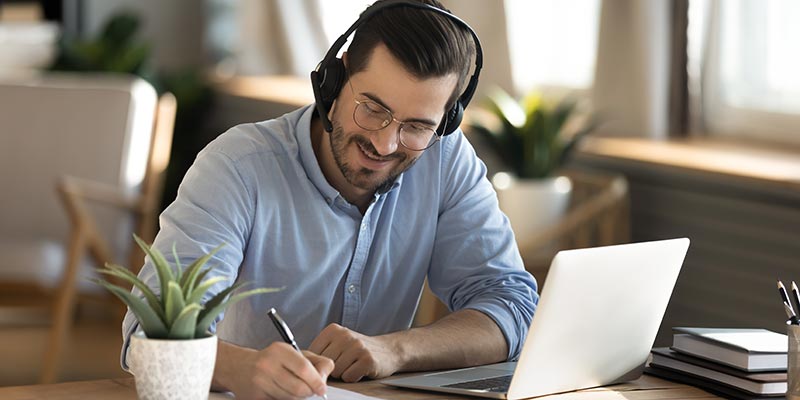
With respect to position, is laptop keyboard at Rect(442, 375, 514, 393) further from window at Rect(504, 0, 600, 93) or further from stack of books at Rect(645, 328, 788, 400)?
window at Rect(504, 0, 600, 93)

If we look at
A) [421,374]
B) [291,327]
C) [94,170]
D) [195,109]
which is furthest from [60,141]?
[421,374]

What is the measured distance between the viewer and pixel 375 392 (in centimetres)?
154

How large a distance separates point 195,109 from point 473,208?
3.94 metres

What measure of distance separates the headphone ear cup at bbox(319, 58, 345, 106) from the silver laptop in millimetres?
448

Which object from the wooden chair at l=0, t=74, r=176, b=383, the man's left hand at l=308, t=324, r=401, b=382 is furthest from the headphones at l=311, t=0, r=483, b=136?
the wooden chair at l=0, t=74, r=176, b=383

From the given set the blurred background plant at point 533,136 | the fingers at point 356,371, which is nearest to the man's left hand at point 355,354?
the fingers at point 356,371

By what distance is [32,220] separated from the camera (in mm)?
4098

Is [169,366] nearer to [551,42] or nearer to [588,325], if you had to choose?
[588,325]

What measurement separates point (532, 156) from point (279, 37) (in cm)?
270

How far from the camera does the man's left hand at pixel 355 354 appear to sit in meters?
1.59

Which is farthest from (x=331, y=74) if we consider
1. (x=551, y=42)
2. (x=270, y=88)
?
(x=270, y=88)

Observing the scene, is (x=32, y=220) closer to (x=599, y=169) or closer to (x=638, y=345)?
(x=599, y=169)

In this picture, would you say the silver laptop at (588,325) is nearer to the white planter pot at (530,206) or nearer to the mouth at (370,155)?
the mouth at (370,155)

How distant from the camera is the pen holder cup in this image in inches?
58.8
